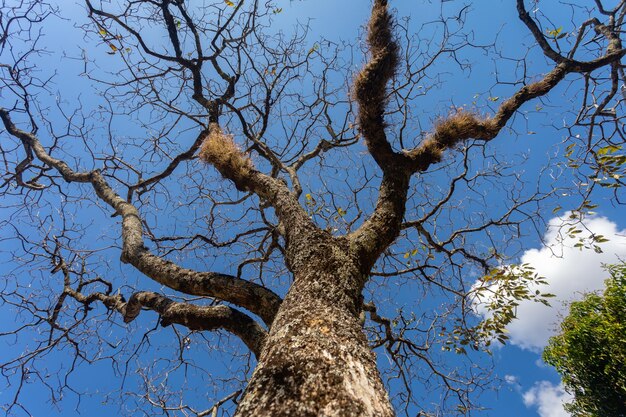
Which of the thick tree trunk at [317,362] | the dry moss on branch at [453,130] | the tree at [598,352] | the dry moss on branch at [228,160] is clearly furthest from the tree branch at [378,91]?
the tree at [598,352]

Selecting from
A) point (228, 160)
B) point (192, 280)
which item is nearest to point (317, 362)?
point (192, 280)

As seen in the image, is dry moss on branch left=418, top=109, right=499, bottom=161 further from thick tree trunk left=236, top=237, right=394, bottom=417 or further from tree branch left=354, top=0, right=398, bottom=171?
thick tree trunk left=236, top=237, right=394, bottom=417

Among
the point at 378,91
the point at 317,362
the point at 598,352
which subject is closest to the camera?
the point at 317,362

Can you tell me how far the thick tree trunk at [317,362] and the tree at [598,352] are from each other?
609 centimetres

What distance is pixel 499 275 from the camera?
11.6 feet

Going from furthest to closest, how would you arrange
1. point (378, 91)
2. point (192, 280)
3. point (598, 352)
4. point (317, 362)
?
point (598, 352)
point (378, 91)
point (192, 280)
point (317, 362)

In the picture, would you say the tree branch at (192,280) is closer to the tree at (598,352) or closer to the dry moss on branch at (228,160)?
the dry moss on branch at (228,160)

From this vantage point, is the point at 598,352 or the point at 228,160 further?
the point at 598,352

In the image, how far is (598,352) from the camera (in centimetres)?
590

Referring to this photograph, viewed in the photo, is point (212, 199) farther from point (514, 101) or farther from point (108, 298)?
point (514, 101)

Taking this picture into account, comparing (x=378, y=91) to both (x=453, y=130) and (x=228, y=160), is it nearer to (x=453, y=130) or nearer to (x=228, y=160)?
(x=453, y=130)

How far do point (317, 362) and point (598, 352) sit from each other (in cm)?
685

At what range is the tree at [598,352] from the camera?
18.5ft

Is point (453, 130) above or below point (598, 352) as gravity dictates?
above
